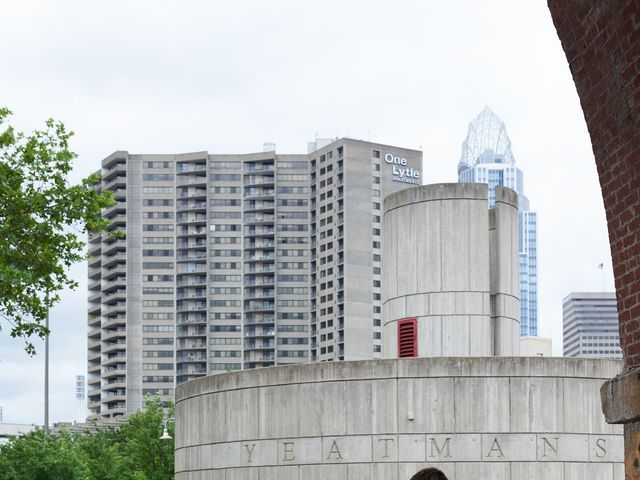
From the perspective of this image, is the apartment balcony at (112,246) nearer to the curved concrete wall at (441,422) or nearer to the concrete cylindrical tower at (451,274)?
the concrete cylindrical tower at (451,274)

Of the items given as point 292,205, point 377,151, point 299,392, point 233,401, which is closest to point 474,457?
point 299,392

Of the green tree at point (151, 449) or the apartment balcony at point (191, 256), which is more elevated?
the apartment balcony at point (191, 256)

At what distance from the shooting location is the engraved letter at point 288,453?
26219 millimetres

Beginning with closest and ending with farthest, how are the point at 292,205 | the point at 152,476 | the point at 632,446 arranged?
the point at 632,446 < the point at 152,476 < the point at 292,205

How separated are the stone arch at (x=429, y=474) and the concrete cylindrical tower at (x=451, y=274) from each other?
5.02m

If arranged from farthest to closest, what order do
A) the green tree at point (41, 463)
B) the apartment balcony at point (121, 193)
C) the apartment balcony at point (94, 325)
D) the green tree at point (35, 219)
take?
the apartment balcony at point (94, 325) → the apartment balcony at point (121, 193) → the green tree at point (41, 463) → the green tree at point (35, 219)

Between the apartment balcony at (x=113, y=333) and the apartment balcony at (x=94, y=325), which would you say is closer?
the apartment balcony at (x=113, y=333)

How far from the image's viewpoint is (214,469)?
27750mm

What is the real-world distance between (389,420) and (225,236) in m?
143

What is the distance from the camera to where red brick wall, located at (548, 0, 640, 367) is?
948 centimetres

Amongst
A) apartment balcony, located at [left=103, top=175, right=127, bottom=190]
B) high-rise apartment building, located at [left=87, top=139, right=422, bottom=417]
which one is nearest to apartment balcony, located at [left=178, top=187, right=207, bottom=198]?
high-rise apartment building, located at [left=87, top=139, right=422, bottom=417]

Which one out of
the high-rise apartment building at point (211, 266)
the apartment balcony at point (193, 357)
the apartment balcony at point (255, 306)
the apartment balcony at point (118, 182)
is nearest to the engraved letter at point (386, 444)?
the high-rise apartment building at point (211, 266)

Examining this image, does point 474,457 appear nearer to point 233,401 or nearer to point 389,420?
point 389,420

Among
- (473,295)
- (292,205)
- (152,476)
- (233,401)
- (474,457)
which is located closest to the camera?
(474,457)
